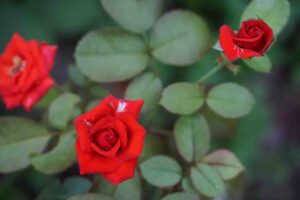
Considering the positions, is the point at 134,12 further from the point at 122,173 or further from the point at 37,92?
the point at 122,173

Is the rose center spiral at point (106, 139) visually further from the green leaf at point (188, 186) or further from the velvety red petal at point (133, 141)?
the green leaf at point (188, 186)

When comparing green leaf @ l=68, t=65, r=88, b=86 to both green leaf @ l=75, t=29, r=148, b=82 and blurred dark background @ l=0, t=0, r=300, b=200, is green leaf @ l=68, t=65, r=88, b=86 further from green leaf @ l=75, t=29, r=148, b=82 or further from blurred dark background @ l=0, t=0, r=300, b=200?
blurred dark background @ l=0, t=0, r=300, b=200

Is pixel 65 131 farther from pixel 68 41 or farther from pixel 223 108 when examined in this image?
pixel 68 41

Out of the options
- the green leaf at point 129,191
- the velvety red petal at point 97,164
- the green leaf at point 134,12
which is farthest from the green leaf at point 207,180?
the green leaf at point 134,12

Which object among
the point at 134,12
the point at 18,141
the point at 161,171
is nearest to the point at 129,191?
the point at 161,171

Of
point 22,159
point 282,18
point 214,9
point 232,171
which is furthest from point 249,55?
point 214,9

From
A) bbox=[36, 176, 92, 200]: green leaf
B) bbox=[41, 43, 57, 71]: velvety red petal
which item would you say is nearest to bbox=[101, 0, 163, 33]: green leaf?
bbox=[41, 43, 57, 71]: velvety red petal
